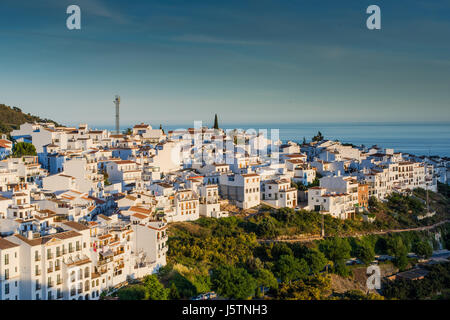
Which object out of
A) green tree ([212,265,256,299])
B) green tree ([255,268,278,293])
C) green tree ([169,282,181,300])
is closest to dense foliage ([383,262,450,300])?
green tree ([255,268,278,293])

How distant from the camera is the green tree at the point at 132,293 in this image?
35.8ft

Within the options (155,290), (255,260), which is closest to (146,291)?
(155,290)

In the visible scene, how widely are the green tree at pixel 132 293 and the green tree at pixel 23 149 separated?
11.1m

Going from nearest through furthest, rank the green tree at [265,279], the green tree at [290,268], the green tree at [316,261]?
1. the green tree at [265,279]
2. the green tree at [290,268]
3. the green tree at [316,261]

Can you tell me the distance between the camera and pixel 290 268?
14250 mm

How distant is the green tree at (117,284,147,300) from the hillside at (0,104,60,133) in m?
21.8

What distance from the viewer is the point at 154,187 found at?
56.5ft

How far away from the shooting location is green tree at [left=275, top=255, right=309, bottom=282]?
46.3 feet

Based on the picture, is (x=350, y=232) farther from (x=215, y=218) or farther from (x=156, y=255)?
(x=156, y=255)

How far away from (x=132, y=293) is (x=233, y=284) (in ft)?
8.33

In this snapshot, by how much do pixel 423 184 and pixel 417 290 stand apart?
1282 cm

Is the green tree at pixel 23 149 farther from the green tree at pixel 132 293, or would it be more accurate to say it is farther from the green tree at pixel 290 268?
the green tree at pixel 290 268

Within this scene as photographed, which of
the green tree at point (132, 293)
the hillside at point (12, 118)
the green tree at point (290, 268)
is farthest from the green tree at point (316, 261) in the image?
Result: the hillside at point (12, 118)

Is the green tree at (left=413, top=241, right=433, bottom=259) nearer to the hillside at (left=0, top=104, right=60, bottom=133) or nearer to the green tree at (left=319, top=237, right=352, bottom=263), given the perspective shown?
the green tree at (left=319, top=237, right=352, bottom=263)
